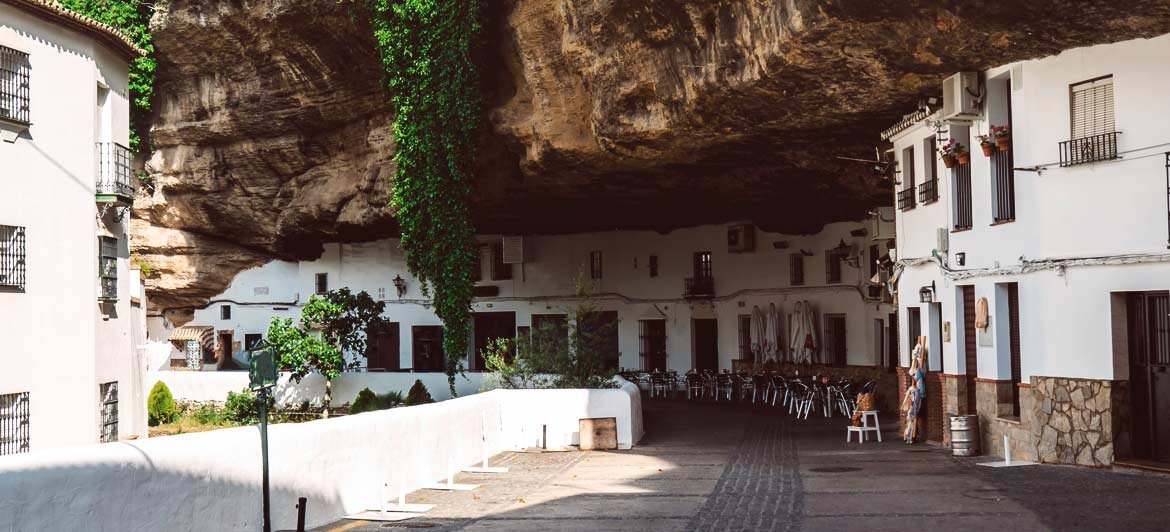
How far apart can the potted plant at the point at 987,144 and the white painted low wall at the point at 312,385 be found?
14.7m

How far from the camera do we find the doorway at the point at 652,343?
34438 millimetres

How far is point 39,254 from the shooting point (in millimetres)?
18328

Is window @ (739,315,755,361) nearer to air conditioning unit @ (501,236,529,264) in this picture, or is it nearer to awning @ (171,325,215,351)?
air conditioning unit @ (501,236,529,264)

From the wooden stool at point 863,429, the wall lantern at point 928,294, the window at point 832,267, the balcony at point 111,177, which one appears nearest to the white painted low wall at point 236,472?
the wooden stool at point 863,429

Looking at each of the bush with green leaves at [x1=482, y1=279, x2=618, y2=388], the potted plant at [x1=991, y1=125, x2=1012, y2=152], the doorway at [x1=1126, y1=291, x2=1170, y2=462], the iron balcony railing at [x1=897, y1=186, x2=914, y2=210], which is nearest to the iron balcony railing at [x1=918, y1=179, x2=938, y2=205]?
the iron balcony railing at [x1=897, y1=186, x2=914, y2=210]

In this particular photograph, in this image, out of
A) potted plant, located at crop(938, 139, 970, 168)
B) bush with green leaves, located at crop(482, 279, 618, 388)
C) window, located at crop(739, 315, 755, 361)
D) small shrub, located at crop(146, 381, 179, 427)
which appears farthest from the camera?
window, located at crop(739, 315, 755, 361)

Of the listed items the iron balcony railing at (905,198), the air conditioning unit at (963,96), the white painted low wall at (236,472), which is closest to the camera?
the white painted low wall at (236,472)

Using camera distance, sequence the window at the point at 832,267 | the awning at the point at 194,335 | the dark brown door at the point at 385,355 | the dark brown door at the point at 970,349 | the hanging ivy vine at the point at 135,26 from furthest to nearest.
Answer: the awning at the point at 194,335, the dark brown door at the point at 385,355, the window at the point at 832,267, the hanging ivy vine at the point at 135,26, the dark brown door at the point at 970,349

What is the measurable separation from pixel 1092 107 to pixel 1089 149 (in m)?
0.64

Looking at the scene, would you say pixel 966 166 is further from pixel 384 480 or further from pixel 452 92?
pixel 452 92

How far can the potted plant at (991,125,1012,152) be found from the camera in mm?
15789

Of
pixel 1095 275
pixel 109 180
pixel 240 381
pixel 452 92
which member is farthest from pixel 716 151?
pixel 240 381

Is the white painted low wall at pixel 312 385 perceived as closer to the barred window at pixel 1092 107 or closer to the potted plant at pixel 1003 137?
the potted plant at pixel 1003 137

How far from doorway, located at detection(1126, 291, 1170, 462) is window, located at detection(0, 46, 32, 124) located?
17.1m
